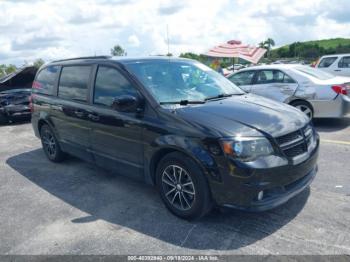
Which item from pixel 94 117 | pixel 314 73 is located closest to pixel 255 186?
pixel 94 117

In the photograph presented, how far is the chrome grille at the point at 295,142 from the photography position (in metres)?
3.45

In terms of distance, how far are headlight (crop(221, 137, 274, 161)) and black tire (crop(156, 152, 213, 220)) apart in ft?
1.28

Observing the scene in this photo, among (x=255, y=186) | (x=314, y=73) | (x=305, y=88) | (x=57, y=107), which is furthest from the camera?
(x=314, y=73)

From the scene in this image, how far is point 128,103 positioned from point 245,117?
4.23 ft

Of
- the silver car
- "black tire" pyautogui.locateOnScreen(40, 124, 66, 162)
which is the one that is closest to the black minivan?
"black tire" pyautogui.locateOnScreen(40, 124, 66, 162)

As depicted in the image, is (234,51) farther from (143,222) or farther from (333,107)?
(143,222)

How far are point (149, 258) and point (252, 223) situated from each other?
1160 millimetres

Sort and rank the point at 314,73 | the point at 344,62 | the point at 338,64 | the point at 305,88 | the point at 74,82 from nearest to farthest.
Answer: the point at 74,82 → the point at 305,88 → the point at 314,73 → the point at 344,62 → the point at 338,64

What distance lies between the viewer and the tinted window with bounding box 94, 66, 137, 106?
14.0 feet

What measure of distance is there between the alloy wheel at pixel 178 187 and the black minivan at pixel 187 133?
0.4 inches

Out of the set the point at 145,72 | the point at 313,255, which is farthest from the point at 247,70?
the point at 313,255

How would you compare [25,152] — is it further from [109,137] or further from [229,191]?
[229,191]

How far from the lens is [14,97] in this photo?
34.7 feet

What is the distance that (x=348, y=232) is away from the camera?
3.36 m
